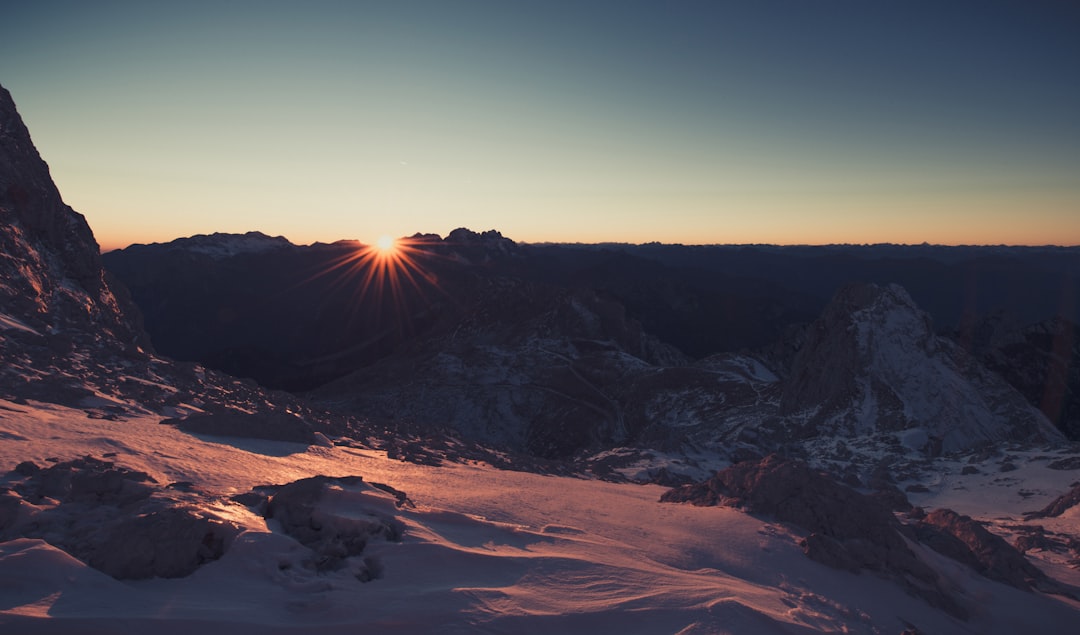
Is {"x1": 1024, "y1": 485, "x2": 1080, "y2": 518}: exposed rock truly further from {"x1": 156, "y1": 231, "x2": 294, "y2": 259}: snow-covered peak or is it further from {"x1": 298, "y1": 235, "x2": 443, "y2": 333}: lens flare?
{"x1": 156, "y1": 231, "x2": 294, "y2": 259}: snow-covered peak

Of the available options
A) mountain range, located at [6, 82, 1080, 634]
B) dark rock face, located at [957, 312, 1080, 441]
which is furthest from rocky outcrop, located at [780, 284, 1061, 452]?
dark rock face, located at [957, 312, 1080, 441]

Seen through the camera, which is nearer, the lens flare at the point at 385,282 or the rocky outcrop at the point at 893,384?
the rocky outcrop at the point at 893,384

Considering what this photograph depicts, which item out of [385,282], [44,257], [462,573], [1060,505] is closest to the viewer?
[462,573]

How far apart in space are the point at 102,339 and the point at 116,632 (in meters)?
13.3

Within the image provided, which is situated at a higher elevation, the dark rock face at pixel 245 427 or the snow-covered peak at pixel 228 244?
the snow-covered peak at pixel 228 244

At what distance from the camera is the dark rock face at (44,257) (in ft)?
47.9

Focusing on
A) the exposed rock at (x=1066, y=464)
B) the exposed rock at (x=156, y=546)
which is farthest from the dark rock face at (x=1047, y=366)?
the exposed rock at (x=156, y=546)

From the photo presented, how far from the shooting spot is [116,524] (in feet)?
14.9

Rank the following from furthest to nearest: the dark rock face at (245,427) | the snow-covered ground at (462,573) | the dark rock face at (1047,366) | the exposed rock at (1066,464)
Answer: the dark rock face at (1047,366) → the exposed rock at (1066,464) → the dark rock face at (245,427) → the snow-covered ground at (462,573)

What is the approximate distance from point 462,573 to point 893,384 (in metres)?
28.6

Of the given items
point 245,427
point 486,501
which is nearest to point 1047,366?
point 486,501

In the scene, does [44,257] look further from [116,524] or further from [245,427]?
[116,524]

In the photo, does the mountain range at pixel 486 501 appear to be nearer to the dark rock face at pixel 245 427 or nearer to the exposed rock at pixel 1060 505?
the dark rock face at pixel 245 427

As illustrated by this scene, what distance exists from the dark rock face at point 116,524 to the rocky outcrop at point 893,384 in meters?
24.6
